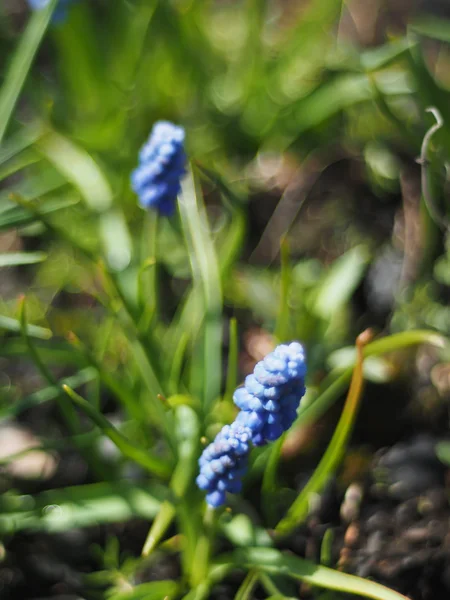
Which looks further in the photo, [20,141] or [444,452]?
[20,141]

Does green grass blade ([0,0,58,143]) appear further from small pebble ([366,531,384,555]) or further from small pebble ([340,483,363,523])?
small pebble ([366,531,384,555])

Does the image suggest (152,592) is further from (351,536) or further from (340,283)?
(340,283)

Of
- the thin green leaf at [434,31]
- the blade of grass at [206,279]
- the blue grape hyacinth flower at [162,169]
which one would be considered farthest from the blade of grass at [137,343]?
the thin green leaf at [434,31]

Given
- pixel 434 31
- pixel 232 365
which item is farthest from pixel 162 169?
pixel 434 31

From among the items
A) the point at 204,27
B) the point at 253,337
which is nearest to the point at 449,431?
the point at 253,337

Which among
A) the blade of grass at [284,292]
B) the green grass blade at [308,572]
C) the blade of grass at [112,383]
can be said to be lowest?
the green grass blade at [308,572]

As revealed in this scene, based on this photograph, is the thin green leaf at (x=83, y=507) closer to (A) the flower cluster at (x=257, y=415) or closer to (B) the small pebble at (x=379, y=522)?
(A) the flower cluster at (x=257, y=415)

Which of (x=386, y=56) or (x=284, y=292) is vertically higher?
(x=386, y=56)
